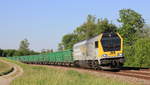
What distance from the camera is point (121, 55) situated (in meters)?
26.2

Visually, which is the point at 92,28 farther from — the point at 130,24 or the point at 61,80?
the point at 61,80

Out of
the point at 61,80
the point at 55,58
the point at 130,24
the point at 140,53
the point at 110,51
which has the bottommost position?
the point at 61,80

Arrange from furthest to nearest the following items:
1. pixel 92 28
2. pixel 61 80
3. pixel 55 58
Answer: pixel 92 28 < pixel 55 58 < pixel 61 80

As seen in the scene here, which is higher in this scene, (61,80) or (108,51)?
(108,51)

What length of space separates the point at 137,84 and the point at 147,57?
19263 millimetres

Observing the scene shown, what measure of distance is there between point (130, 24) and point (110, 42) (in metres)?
48.5

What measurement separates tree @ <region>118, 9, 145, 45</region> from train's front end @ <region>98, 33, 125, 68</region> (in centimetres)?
4350

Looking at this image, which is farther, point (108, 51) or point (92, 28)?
point (92, 28)

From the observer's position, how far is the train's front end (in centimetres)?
2592

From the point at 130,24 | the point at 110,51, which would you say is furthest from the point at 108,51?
the point at 130,24

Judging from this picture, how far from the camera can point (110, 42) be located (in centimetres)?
2641

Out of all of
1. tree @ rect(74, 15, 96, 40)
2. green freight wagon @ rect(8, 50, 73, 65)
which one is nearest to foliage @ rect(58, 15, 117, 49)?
tree @ rect(74, 15, 96, 40)

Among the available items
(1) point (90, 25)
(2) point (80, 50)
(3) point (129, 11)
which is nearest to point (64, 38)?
(1) point (90, 25)

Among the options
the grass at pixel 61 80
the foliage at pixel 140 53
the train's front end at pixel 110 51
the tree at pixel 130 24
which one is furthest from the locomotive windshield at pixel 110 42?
the tree at pixel 130 24
